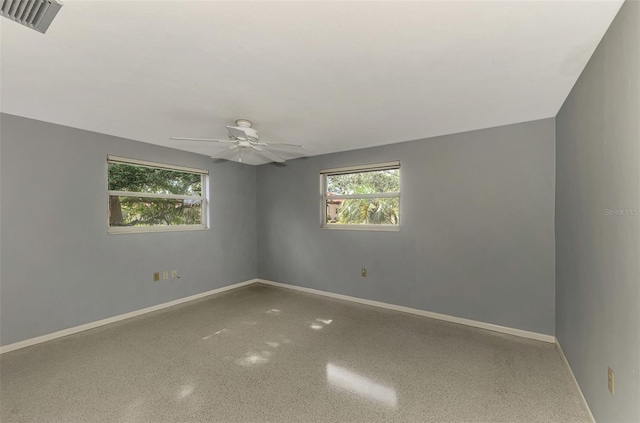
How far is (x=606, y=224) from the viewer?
1536mm

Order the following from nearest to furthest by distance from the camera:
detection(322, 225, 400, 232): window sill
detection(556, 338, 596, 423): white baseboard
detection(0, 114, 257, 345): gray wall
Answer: detection(556, 338, 596, 423): white baseboard < detection(0, 114, 257, 345): gray wall < detection(322, 225, 400, 232): window sill

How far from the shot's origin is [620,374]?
4.52 feet

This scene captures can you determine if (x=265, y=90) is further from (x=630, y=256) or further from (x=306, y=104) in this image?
(x=630, y=256)

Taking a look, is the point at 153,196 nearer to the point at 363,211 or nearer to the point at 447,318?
the point at 363,211

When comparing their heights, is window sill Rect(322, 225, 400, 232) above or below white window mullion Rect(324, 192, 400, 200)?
below

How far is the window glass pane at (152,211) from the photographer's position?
350 centimetres

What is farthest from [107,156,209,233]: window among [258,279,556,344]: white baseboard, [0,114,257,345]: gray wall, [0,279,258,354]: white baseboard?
[258,279,556,344]: white baseboard

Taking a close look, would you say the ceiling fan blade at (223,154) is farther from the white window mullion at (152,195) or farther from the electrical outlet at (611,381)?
the electrical outlet at (611,381)

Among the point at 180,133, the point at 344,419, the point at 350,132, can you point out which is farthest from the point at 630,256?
the point at 180,133

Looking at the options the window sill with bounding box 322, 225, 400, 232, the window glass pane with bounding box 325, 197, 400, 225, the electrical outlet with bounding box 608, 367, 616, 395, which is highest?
the window glass pane with bounding box 325, 197, 400, 225

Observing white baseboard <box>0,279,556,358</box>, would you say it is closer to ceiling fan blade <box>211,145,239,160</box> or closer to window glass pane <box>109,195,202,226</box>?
window glass pane <box>109,195,202,226</box>

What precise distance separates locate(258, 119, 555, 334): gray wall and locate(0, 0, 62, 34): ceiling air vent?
3.33 metres

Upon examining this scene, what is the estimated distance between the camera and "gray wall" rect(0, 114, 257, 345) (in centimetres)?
270

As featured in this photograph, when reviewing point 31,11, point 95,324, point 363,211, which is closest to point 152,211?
point 95,324
